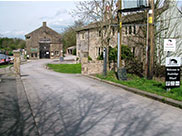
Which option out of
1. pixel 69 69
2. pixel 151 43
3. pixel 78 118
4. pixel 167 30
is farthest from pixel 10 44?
pixel 78 118

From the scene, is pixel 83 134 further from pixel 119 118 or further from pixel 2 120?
pixel 2 120

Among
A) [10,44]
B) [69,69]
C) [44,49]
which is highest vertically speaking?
[10,44]

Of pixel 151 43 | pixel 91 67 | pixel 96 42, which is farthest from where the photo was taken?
pixel 96 42

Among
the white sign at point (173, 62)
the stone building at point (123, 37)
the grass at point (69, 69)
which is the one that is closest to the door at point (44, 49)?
the stone building at point (123, 37)

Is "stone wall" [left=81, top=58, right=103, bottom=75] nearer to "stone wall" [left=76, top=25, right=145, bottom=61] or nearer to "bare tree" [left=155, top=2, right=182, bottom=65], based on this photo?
"stone wall" [left=76, top=25, right=145, bottom=61]

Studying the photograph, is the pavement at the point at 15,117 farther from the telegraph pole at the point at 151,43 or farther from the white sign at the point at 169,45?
the telegraph pole at the point at 151,43

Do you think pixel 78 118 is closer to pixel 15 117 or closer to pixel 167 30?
pixel 15 117

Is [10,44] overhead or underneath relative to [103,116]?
overhead

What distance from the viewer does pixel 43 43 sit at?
2515 inches

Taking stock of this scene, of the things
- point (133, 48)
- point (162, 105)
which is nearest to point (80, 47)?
point (133, 48)

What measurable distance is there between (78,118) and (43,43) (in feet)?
194

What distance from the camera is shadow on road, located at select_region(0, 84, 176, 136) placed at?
223 inches

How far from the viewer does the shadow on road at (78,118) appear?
18.6 feet

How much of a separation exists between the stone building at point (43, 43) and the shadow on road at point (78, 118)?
182ft
